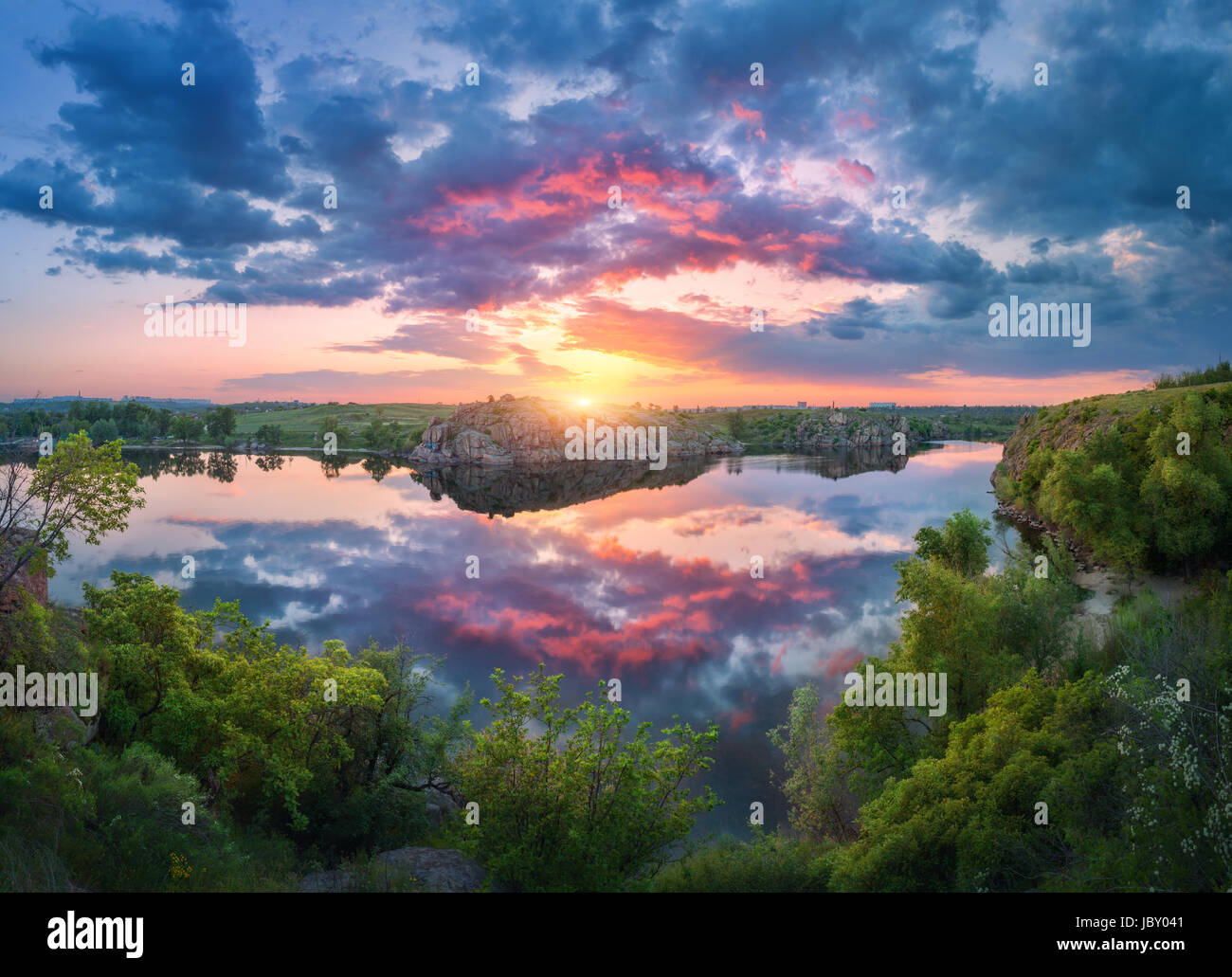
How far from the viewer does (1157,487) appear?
44750mm

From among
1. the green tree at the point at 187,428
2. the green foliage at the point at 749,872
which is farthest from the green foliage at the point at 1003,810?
the green tree at the point at 187,428

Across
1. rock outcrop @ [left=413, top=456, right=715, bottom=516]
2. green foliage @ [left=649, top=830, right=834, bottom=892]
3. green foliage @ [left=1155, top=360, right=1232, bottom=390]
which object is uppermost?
green foliage @ [left=1155, top=360, right=1232, bottom=390]

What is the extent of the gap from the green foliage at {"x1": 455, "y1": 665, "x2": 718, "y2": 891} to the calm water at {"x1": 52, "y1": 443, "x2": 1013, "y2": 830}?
819cm

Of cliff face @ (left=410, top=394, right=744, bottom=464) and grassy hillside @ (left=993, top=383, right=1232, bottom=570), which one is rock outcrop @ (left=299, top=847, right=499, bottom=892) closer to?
grassy hillside @ (left=993, top=383, right=1232, bottom=570)

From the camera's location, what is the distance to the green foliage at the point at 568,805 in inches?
565

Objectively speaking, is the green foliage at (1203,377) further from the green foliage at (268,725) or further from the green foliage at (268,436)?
the green foliage at (268,436)

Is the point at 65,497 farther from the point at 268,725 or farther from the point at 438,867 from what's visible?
the point at 438,867

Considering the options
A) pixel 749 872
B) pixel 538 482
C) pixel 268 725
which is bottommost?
pixel 749 872

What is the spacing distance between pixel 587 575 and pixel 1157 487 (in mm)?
46641

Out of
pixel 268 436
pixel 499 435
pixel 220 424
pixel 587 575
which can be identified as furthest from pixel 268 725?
pixel 220 424

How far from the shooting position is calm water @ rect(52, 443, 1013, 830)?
34500 mm

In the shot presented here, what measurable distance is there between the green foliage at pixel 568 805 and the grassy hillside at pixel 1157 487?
4741 centimetres

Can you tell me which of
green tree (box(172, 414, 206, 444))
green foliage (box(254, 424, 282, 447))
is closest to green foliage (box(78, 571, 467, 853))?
green foliage (box(254, 424, 282, 447))
